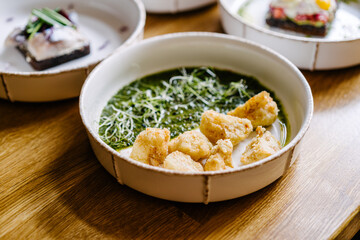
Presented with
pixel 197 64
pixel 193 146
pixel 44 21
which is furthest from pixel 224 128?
pixel 44 21

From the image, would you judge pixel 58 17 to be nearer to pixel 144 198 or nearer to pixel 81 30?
pixel 81 30

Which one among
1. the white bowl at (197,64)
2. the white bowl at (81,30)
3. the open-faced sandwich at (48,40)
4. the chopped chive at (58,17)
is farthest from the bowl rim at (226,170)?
the chopped chive at (58,17)

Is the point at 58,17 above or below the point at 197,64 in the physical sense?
above

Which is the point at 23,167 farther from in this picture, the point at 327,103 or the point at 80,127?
the point at 327,103

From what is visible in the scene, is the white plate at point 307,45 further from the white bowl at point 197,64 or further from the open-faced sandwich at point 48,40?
the open-faced sandwich at point 48,40

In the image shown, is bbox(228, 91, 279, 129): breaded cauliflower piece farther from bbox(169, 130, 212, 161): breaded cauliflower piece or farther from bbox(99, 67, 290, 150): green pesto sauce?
bbox(169, 130, 212, 161): breaded cauliflower piece
